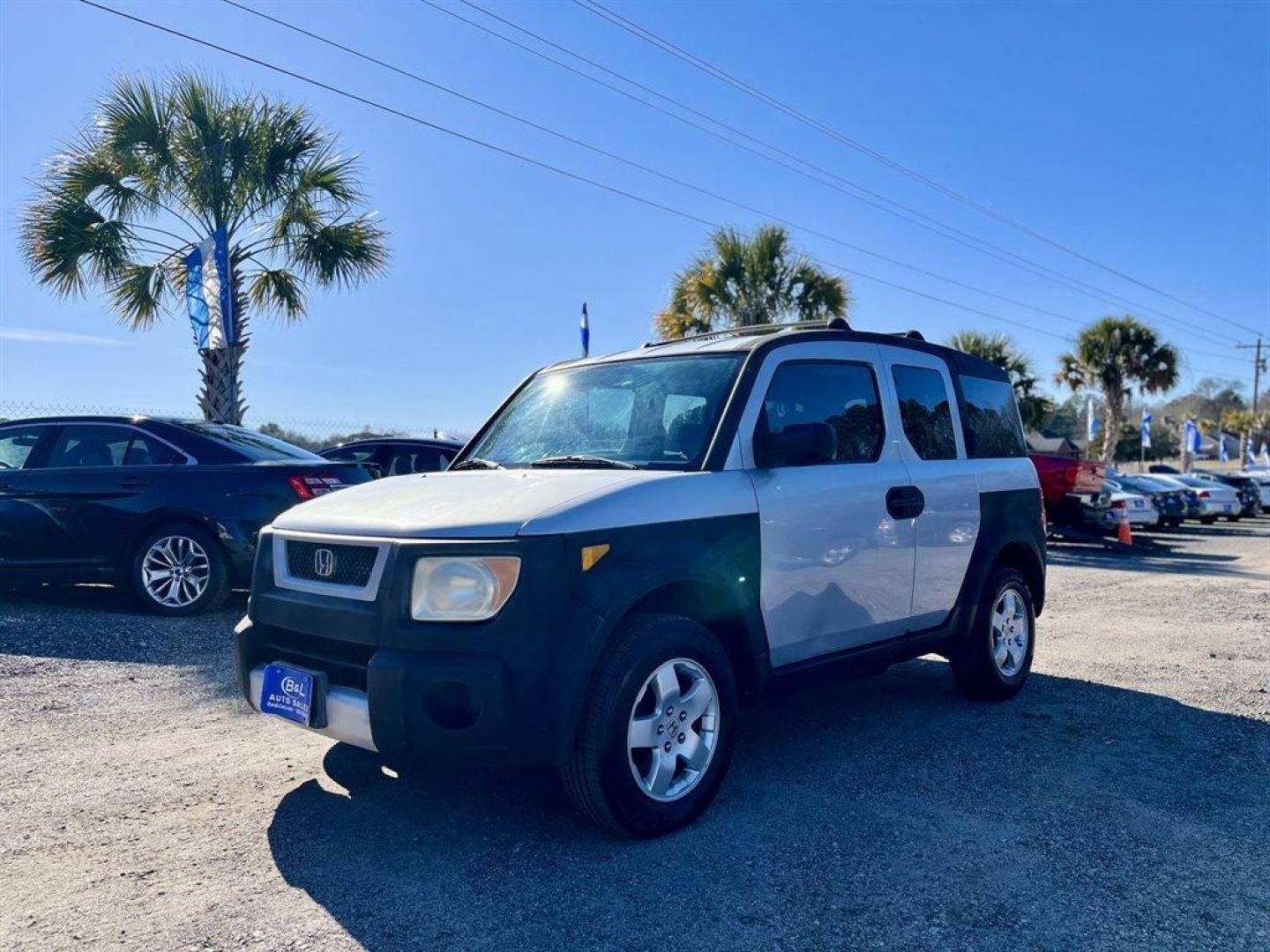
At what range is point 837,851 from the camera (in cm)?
348

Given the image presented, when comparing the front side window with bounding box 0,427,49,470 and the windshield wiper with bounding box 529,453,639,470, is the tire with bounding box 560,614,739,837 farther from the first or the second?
the front side window with bounding box 0,427,49,470

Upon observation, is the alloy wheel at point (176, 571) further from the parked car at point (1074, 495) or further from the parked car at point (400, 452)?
the parked car at point (1074, 495)

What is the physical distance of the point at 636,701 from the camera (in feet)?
11.5

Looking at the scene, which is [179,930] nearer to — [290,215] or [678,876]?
[678,876]

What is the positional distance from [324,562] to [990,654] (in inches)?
145

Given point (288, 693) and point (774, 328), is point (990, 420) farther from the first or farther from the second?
point (288, 693)

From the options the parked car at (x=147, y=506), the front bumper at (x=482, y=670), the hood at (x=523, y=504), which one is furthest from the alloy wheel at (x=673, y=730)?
the parked car at (x=147, y=506)

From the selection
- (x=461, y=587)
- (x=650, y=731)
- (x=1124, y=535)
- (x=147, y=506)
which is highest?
(x=147, y=506)

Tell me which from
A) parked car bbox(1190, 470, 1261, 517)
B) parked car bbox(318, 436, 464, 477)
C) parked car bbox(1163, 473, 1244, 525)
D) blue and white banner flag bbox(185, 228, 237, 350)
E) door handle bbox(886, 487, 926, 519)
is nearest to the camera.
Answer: door handle bbox(886, 487, 926, 519)

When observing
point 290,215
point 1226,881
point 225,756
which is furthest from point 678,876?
point 290,215

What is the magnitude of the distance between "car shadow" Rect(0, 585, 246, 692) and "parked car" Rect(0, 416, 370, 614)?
0.27m

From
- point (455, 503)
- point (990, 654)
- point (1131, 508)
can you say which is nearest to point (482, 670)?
point (455, 503)

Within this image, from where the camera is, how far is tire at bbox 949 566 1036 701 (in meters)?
5.43

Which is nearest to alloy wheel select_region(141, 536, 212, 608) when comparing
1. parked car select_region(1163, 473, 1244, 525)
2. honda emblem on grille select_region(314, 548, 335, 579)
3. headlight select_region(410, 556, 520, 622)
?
honda emblem on grille select_region(314, 548, 335, 579)
